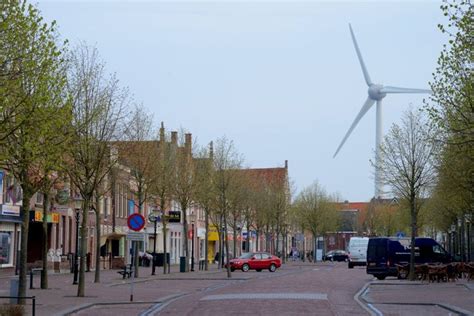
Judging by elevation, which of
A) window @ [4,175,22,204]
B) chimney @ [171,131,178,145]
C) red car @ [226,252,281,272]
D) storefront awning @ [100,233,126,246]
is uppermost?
chimney @ [171,131,178,145]

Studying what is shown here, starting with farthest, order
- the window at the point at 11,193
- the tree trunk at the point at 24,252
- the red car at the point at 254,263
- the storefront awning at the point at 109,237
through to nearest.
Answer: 1. the storefront awning at the point at 109,237
2. the red car at the point at 254,263
3. the window at the point at 11,193
4. the tree trunk at the point at 24,252

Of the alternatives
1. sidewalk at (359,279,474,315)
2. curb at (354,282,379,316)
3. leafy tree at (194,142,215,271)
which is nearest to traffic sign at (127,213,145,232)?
curb at (354,282,379,316)

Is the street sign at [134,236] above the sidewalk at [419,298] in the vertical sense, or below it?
above

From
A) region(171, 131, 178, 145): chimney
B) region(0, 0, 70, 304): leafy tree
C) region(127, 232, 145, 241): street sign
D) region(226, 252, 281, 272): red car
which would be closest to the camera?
region(0, 0, 70, 304): leafy tree

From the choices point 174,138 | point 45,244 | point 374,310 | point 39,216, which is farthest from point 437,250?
point 374,310

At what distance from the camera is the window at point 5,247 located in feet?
161

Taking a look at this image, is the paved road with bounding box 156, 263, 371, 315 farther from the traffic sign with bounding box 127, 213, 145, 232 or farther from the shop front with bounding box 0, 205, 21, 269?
the shop front with bounding box 0, 205, 21, 269

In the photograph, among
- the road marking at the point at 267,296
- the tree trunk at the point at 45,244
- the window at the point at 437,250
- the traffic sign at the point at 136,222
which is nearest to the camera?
the road marking at the point at 267,296

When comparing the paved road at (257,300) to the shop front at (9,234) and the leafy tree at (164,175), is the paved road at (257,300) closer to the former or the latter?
the shop front at (9,234)

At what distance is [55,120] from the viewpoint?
20.8 metres

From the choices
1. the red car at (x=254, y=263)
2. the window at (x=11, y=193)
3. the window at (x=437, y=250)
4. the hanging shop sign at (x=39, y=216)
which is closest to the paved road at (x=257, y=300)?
the window at (x=11, y=193)

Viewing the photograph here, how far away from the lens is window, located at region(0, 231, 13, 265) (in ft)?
161

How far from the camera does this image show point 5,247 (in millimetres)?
49562

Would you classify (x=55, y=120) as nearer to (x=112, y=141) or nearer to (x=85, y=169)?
(x=85, y=169)
